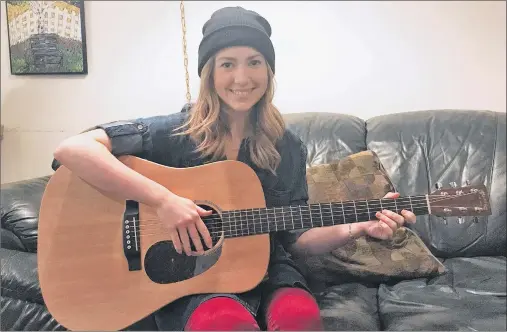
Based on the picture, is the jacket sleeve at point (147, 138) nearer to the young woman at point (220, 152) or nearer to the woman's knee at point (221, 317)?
the young woman at point (220, 152)

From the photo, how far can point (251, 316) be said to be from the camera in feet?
2.78

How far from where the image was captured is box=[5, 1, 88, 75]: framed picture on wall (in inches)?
33.5

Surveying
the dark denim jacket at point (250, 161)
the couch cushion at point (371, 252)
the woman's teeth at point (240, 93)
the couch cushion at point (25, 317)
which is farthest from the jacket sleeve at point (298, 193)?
the couch cushion at point (25, 317)

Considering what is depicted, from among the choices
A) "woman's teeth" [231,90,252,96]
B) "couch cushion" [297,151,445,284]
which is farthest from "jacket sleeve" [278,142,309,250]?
"woman's teeth" [231,90,252,96]

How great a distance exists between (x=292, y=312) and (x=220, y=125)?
14.3 inches

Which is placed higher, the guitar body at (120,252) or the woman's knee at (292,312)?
the guitar body at (120,252)

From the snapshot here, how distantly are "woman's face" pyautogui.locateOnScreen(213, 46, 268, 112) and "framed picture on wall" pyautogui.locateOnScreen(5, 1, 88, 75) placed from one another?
270 millimetres

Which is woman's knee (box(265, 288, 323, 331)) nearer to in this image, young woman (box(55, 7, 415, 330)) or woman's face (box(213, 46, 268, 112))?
young woman (box(55, 7, 415, 330))

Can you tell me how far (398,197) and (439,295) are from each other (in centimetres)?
36

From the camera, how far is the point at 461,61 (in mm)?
1061

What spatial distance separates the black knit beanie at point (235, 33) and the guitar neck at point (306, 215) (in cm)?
26

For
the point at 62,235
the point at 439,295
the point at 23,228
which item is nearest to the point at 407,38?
the point at 439,295

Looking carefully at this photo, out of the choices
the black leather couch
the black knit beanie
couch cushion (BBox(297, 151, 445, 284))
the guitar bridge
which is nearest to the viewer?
the black knit beanie

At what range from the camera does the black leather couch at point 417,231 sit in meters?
0.96
